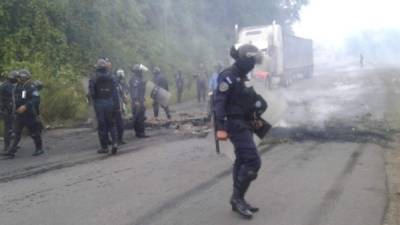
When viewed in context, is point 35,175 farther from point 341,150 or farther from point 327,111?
point 327,111

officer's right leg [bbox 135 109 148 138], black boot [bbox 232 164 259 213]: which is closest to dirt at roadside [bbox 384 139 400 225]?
black boot [bbox 232 164 259 213]

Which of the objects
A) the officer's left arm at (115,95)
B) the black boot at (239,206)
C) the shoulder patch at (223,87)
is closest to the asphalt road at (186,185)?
the black boot at (239,206)

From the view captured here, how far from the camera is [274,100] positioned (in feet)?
29.5

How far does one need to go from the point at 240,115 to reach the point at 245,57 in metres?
0.66

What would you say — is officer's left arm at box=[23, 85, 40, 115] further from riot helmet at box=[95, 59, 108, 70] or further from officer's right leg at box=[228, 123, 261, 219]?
officer's right leg at box=[228, 123, 261, 219]

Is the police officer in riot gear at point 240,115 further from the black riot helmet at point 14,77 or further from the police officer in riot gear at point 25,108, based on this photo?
the black riot helmet at point 14,77

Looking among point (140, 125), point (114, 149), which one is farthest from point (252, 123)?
point (140, 125)

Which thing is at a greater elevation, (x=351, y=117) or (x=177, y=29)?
(x=177, y=29)

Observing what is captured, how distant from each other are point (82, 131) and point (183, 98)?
488 inches

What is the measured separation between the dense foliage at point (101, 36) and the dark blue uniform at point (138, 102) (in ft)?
13.9

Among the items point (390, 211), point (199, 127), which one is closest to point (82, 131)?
point (199, 127)

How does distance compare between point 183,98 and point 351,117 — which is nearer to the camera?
point 351,117

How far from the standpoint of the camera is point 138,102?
1257 centimetres

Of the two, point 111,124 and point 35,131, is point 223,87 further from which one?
point 35,131
